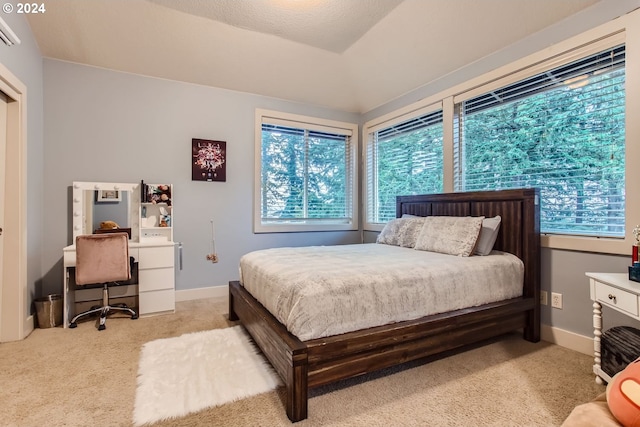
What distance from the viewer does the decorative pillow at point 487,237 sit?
2.53 m

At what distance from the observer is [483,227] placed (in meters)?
2.61

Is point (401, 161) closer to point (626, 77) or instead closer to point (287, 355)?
point (626, 77)

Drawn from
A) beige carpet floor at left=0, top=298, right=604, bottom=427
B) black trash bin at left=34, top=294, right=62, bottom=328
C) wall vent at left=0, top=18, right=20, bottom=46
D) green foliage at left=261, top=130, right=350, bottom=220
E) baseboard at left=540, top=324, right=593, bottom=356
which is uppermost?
wall vent at left=0, top=18, right=20, bottom=46

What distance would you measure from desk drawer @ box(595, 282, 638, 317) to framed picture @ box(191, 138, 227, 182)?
11.7 feet

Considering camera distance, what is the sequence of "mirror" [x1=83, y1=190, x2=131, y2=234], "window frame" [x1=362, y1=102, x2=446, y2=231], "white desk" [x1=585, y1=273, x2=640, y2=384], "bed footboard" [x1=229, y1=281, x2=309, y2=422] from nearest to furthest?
"bed footboard" [x1=229, y1=281, x2=309, y2=422] < "white desk" [x1=585, y1=273, x2=640, y2=384] < "mirror" [x1=83, y1=190, x2=131, y2=234] < "window frame" [x1=362, y1=102, x2=446, y2=231]

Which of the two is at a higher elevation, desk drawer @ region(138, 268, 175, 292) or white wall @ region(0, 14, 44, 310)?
white wall @ region(0, 14, 44, 310)

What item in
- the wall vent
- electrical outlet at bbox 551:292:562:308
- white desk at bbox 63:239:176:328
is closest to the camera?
the wall vent

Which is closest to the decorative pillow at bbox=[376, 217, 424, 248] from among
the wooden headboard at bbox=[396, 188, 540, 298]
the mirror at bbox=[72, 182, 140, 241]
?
the wooden headboard at bbox=[396, 188, 540, 298]

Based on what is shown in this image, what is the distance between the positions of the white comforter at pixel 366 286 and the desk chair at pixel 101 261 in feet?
3.97

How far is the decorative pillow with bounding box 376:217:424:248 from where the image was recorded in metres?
3.10

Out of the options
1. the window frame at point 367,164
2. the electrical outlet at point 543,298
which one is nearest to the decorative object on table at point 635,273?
the electrical outlet at point 543,298

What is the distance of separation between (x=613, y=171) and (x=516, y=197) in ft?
1.98

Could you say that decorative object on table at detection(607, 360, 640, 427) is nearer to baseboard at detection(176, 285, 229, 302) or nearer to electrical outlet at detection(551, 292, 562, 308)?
electrical outlet at detection(551, 292, 562, 308)

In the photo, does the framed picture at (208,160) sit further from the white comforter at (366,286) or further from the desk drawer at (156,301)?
the white comforter at (366,286)
